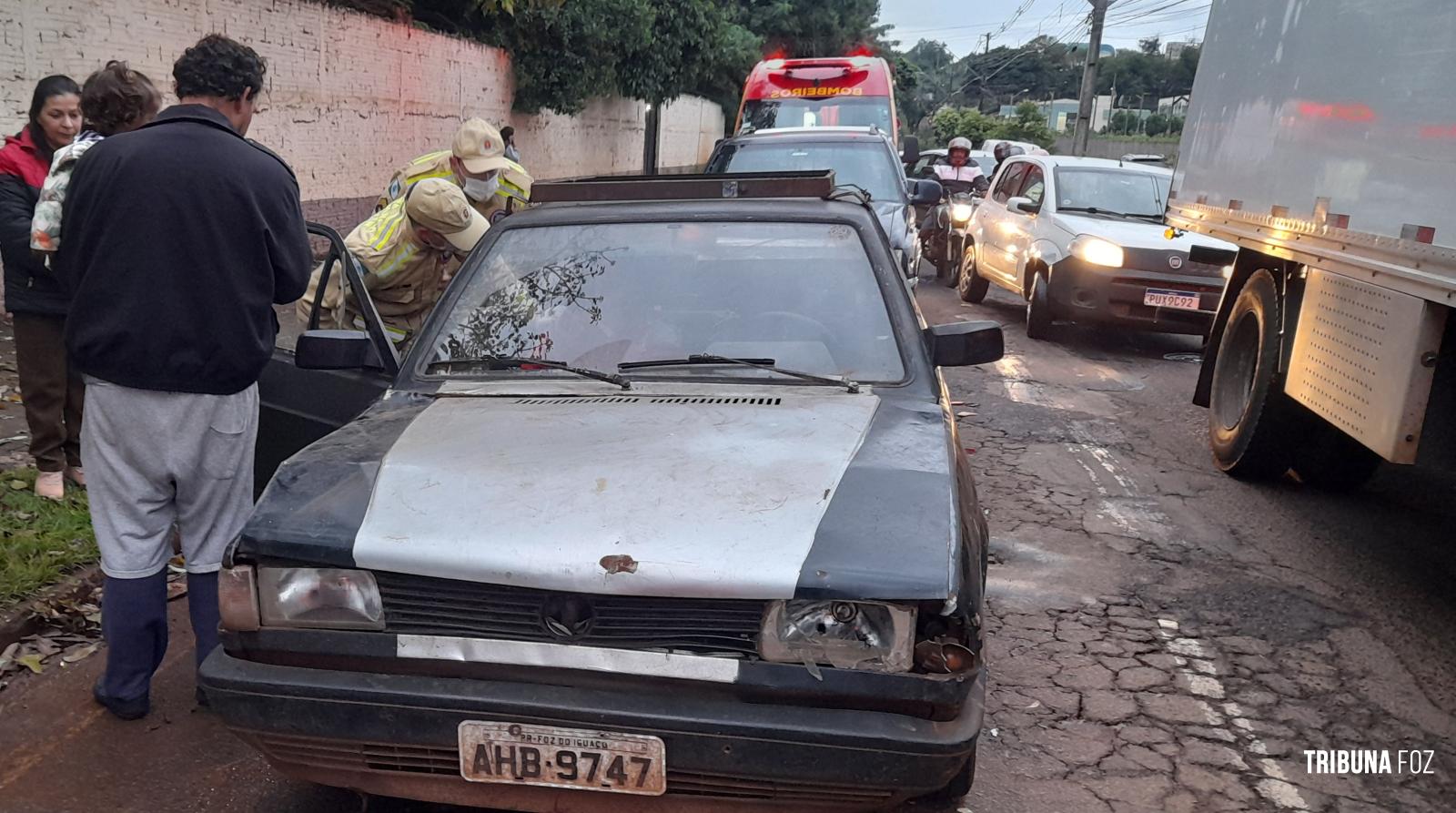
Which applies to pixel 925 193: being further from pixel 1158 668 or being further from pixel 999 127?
pixel 999 127

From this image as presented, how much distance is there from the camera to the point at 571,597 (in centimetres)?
238

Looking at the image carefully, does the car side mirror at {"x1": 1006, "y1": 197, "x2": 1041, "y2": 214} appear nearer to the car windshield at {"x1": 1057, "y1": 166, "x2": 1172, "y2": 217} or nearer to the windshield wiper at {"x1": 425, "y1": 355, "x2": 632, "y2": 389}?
the car windshield at {"x1": 1057, "y1": 166, "x2": 1172, "y2": 217}

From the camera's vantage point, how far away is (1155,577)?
4.70 metres

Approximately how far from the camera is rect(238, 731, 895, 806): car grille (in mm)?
2326

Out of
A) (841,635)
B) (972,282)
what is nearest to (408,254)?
(841,635)

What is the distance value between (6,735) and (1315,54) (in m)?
5.99

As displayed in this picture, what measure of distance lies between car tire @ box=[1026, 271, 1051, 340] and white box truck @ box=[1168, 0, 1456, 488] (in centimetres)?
251

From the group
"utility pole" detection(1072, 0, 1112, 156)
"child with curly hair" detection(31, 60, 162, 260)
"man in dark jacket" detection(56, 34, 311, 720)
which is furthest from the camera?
"utility pole" detection(1072, 0, 1112, 156)

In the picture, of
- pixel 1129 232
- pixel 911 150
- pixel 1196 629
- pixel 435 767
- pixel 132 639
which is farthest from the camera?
pixel 911 150

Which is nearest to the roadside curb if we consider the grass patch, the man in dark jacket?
the grass patch

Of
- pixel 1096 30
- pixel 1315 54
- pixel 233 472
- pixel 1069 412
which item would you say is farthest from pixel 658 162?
pixel 233 472

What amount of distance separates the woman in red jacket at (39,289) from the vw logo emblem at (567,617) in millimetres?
3151

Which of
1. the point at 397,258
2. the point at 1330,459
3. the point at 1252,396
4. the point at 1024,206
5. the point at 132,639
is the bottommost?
the point at 132,639

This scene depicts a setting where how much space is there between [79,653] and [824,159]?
302 inches
